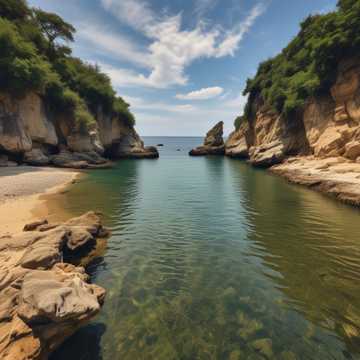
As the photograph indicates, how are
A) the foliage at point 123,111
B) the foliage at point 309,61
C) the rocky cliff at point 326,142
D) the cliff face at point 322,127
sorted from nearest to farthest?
the rocky cliff at point 326,142, the foliage at point 309,61, the cliff face at point 322,127, the foliage at point 123,111

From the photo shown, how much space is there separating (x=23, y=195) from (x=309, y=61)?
1728 inches

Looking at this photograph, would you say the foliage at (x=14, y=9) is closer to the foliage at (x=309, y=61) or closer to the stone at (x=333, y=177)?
the foliage at (x=309, y=61)

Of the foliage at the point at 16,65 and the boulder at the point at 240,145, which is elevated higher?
the foliage at the point at 16,65

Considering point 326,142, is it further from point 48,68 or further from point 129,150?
point 129,150

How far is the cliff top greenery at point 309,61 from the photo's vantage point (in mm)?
23484

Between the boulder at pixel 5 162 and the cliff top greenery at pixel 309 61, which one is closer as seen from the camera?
the cliff top greenery at pixel 309 61

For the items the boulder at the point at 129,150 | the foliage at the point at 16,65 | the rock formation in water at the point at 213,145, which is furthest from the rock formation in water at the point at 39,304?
the rock formation in water at the point at 213,145

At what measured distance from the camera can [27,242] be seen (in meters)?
6.98

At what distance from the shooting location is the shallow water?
449 cm

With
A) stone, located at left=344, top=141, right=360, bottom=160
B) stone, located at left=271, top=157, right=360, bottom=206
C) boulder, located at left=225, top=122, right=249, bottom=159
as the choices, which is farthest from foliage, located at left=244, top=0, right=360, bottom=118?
stone, located at left=271, top=157, right=360, bottom=206

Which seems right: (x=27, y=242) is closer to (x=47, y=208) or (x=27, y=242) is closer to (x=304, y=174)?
(x=47, y=208)

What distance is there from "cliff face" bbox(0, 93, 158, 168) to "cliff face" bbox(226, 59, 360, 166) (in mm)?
30989

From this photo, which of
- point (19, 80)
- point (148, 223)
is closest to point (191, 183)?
point (148, 223)

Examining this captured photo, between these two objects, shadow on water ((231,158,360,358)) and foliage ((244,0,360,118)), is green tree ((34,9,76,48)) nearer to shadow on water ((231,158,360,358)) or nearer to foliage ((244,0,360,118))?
foliage ((244,0,360,118))
